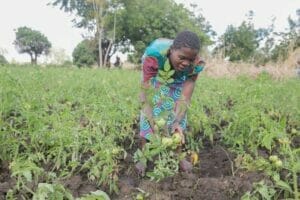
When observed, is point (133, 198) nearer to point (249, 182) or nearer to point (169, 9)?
point (249, 182)

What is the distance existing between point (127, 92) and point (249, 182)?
355 cm

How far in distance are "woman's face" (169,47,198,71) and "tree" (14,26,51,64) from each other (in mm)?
47052

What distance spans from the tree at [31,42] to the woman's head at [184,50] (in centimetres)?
4706

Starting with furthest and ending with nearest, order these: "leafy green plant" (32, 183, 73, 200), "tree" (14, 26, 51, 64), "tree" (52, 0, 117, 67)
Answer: "tree" (14, 26, 51, 64) < "tree" (52, 0, 117, 67) < "leafy green plant" (32, 183, 73, 200)

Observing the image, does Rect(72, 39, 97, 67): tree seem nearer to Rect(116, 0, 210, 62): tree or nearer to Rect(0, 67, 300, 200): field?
Rect(116, 0, 210, 62): tree

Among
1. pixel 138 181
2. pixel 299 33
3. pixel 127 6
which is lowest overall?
pixel 138 181

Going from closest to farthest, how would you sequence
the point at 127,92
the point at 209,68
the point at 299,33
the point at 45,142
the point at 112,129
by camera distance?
1. the point at 45,142
2. the point at 112,129
3. the point at 127,92
4. the point at 209,68
5. the point at 299,33

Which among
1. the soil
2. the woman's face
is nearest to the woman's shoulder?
the woman's face

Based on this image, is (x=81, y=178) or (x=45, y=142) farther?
(x=45, y=142)

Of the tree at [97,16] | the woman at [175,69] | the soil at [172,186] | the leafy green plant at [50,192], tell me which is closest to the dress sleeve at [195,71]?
the woman at [175,69]

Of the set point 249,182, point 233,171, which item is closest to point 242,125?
point 233,171

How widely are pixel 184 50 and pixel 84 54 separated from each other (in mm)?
32813

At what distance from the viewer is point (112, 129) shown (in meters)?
3.14

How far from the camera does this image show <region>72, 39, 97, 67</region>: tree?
3347 cm
